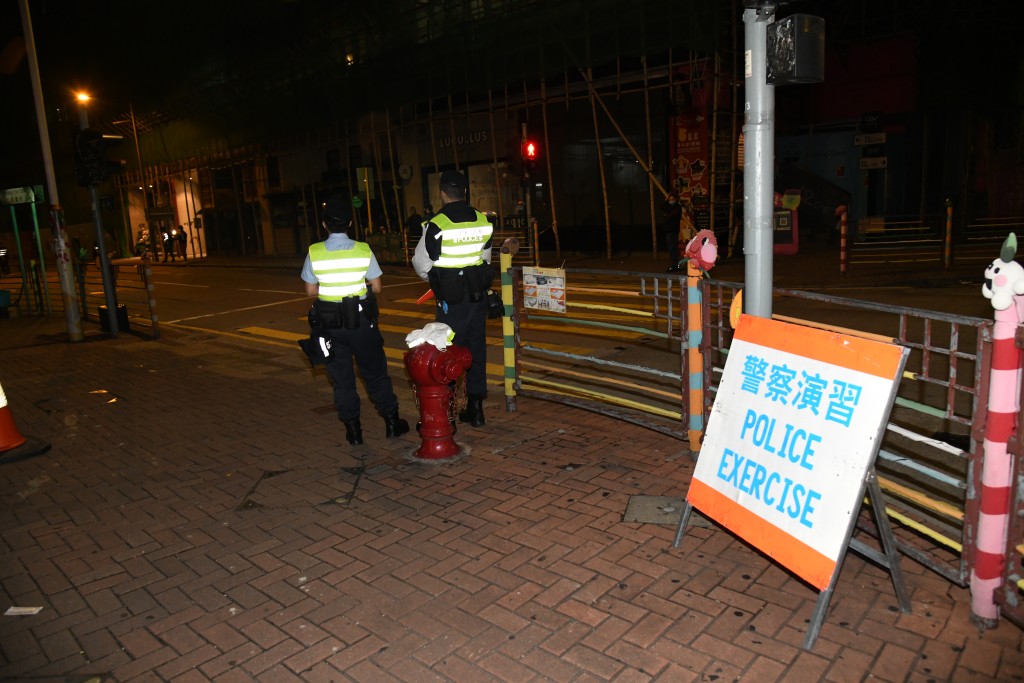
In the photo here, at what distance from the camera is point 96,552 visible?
15.3 feet

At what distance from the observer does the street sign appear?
15179mm

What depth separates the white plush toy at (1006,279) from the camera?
9.70 ft

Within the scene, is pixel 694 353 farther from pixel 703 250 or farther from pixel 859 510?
pixel 859 510

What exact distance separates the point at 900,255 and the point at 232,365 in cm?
1389

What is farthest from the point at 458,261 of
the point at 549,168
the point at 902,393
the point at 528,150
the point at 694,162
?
the point at 549,168

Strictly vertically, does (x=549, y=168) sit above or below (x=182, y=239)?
above

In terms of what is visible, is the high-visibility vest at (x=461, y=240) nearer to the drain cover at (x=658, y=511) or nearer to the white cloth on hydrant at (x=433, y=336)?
the white cloth on hydrant at (x=433, y=336)

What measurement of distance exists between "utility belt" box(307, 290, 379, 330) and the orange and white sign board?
313 centimetres

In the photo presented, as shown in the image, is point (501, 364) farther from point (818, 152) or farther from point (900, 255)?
point (818, 152)

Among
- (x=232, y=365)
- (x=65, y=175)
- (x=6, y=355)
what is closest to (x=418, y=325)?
(x=232, y=365)

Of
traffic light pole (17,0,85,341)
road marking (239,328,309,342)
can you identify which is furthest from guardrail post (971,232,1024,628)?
traffic light pole (17,0,85,341)

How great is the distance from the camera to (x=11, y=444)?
21.8 feet

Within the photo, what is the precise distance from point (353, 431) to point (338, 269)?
4.71 feet

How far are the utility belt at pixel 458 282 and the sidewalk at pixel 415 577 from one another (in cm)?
125
